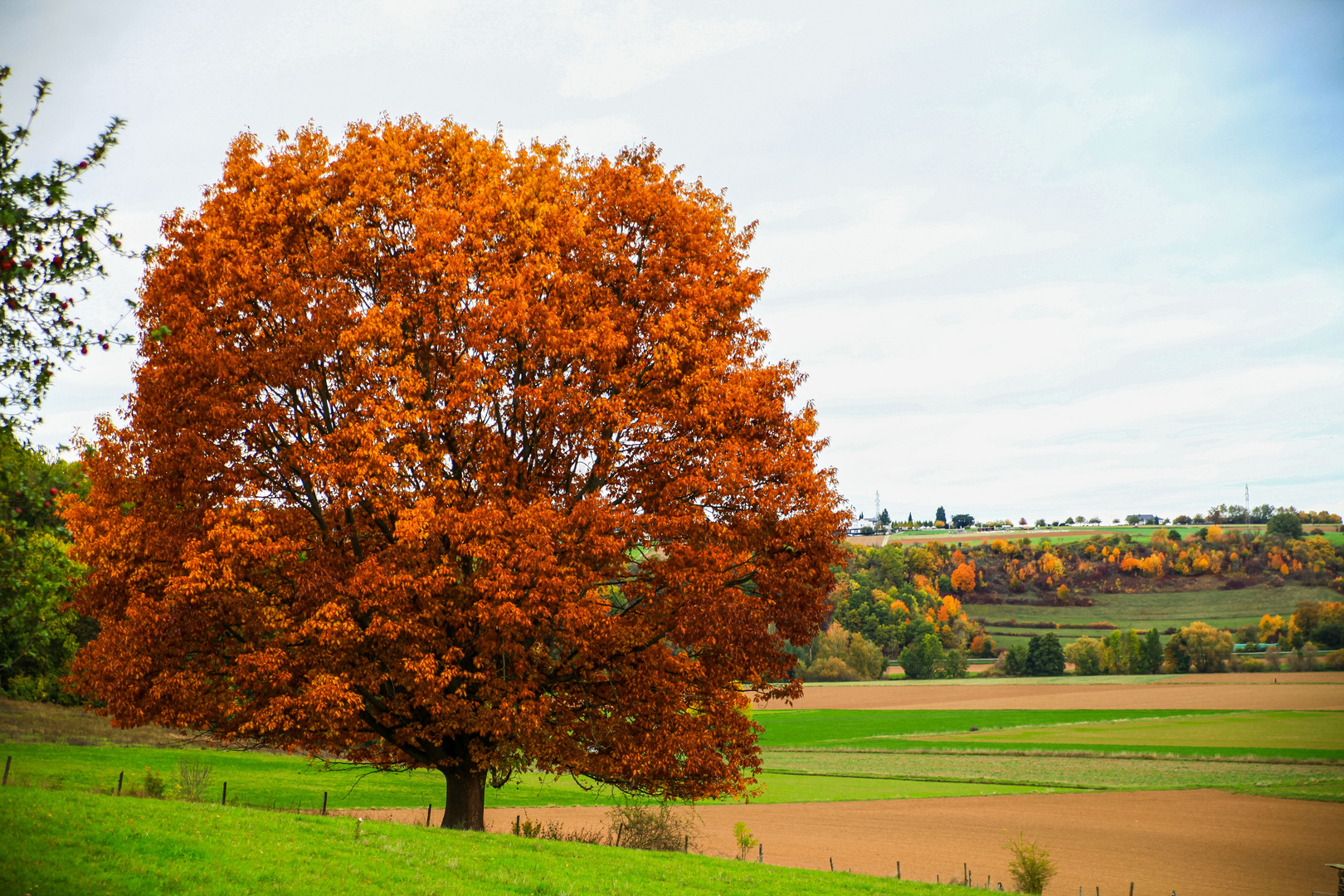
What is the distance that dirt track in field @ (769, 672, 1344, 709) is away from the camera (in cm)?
10381

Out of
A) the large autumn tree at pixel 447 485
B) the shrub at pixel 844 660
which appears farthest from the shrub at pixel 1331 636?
the large autumn tree at pixel 447 485

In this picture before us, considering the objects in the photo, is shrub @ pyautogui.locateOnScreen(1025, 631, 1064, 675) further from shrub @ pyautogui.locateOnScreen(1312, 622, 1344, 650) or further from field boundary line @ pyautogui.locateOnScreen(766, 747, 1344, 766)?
field boundary line @ pyautogui.locateOnScreen(766, 747, 1344, 766)

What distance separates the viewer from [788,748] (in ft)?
279

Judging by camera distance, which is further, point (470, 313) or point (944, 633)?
point (944, 633)

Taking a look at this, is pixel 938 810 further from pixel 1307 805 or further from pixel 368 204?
pixel 368 204

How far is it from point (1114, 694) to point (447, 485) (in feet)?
404

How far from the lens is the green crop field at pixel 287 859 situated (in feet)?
36.8

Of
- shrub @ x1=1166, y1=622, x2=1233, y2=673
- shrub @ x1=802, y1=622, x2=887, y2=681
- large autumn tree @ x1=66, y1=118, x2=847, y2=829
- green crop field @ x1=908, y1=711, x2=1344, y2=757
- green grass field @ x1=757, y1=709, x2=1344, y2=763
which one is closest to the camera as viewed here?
large autumn tree @ x1=66, y1=118, x2=847, y2=829

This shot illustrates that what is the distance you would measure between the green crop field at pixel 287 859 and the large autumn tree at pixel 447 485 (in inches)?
63.1

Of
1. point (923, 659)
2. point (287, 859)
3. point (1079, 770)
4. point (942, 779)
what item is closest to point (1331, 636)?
point (923, 659)

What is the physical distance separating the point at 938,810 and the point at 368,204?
4335 cm

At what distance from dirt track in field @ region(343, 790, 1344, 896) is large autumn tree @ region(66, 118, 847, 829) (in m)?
14.9

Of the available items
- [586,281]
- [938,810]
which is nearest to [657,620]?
[586,281]

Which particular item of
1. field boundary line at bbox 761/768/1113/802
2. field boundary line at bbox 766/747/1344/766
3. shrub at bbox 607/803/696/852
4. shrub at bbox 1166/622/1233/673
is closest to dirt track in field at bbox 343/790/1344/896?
field boundary line at bbox 761/768/1113/802
